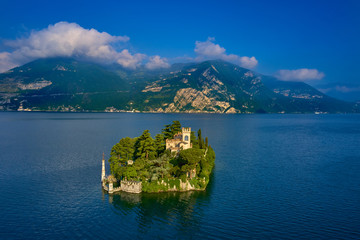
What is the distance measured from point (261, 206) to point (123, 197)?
30647 millimetres

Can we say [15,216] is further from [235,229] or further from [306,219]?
[306,219]

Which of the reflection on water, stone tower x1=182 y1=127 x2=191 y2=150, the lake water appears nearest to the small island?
stone tower x1=182 y1=127 x2=191 y2=150

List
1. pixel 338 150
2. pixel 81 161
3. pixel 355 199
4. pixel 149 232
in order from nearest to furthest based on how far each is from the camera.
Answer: pixel 149 232, pixel 355 199, pixel 81 161, pixel 338 150

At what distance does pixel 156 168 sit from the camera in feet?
190

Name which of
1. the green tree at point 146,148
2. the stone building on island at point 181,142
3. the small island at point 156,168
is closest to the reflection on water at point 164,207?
the small island at point 156,168

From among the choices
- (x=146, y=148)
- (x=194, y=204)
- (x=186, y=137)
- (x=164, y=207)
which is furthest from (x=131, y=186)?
(x=186, y=137)

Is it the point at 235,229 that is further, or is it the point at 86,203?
the point at 86,203

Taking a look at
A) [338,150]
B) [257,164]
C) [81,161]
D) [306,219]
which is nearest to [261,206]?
[306,219]

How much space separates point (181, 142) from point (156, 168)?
14737 mm

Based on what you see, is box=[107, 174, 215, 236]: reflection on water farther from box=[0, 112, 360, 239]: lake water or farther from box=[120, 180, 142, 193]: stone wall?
box=[120, 180, 142, 193]: stone wall

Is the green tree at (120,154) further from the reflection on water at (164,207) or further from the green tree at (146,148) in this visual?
the reflection on water at (164,207)

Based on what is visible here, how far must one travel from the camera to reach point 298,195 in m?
52.7

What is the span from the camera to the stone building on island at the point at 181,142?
69250 millimetres

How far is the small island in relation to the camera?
180 ft
